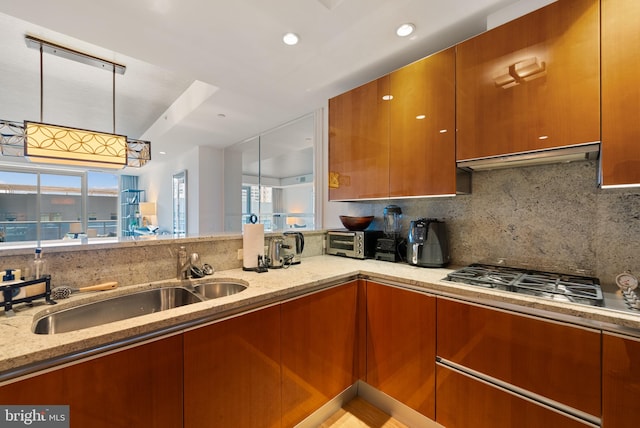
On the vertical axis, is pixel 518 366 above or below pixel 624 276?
below

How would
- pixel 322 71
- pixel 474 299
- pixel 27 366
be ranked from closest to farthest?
1. pixel 27 366
2. pixel 474 299
3. pixel 322 71

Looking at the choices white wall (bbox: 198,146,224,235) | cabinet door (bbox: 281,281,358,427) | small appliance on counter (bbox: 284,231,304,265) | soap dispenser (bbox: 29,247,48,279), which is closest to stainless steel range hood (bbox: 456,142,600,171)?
cabinet door (bbox: 281,281,358,427)

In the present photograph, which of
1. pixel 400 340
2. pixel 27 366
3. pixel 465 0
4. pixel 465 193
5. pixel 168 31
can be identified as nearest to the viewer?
pixel 27 366

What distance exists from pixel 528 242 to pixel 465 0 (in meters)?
1.45

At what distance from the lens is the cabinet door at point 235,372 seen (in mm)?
1032

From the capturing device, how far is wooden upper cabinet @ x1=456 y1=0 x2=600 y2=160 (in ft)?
3.94

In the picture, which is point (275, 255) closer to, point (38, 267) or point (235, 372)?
point (235, 372)

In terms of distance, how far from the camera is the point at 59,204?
5.87 m

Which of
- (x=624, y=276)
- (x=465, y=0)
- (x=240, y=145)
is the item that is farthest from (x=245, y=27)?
(x=240, y=145)

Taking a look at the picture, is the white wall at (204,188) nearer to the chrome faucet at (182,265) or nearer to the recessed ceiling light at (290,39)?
the chrome faucet at (182,265)

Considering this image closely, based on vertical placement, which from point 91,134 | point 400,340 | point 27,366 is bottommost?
point 400,340

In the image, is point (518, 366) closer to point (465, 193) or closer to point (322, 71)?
point (465, 193)

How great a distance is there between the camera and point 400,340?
5.04ft

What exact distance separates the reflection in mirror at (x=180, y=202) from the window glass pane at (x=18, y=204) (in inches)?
113
